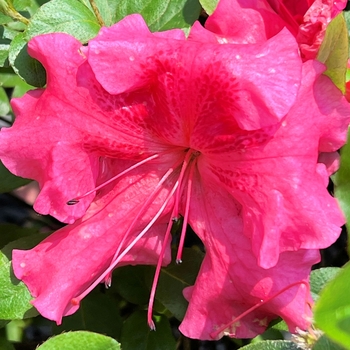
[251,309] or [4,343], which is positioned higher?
[251,309]

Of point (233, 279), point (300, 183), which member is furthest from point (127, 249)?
point (300, 183)

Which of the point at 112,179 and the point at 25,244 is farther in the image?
the point at 25,244

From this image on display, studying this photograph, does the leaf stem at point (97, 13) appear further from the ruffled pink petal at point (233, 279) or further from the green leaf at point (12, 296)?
the green leaf at point (12, 296)

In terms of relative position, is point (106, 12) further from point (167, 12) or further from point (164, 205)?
point (164, 205)

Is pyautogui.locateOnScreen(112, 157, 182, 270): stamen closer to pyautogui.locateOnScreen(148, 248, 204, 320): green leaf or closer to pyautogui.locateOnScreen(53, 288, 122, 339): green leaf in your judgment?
pyautogui.locateOnScreen(148, 248, 204, 320): green leaf

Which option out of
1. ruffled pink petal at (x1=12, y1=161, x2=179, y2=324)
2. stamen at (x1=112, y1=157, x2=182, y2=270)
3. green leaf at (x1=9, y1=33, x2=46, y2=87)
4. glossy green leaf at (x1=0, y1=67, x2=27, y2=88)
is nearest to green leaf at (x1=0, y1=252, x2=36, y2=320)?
ruffled pink petal at (x1=12, y1=161, x2=179, y2=324)

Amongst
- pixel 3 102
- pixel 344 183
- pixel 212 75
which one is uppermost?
pixel 212 75

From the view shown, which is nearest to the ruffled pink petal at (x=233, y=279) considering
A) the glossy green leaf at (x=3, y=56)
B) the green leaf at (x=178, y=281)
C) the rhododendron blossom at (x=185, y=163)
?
the rhododendron blossom at (x=185, y=163)
